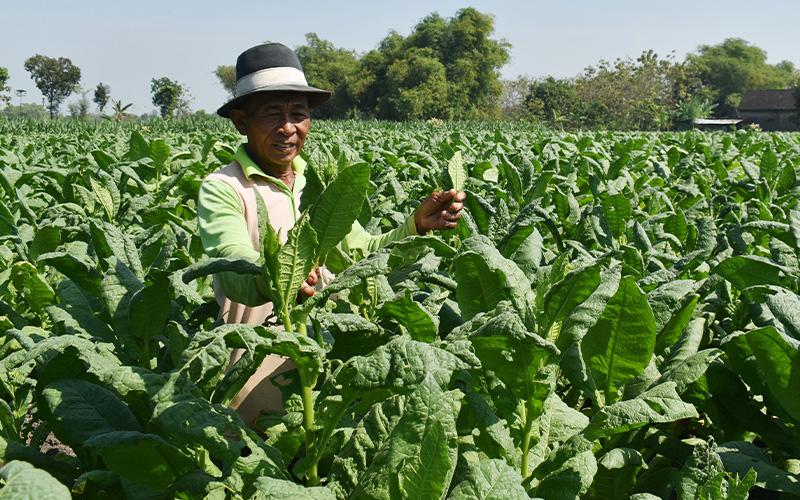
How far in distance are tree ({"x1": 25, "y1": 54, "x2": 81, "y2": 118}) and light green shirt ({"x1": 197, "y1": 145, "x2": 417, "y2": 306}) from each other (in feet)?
407

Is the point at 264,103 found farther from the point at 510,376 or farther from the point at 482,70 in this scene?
the point at 482,70

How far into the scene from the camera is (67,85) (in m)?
119

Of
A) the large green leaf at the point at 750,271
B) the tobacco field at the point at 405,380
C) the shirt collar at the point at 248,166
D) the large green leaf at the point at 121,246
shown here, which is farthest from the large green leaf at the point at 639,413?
the shirt collar at the point at 248,166

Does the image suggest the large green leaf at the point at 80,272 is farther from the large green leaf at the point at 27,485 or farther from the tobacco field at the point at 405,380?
the large green leaf at the point at 27,485

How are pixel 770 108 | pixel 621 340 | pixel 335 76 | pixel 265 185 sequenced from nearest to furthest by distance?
pixel 621 340
pixel 265 185
pixel 335 76
pixel 770 108

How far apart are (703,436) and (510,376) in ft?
2.88

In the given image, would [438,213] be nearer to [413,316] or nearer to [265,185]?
[265,185]

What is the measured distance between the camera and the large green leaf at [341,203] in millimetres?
1738

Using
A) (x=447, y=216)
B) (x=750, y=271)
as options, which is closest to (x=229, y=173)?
(x=447, y=216)

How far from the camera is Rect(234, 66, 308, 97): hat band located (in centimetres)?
272

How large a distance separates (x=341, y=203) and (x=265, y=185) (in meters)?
1.14

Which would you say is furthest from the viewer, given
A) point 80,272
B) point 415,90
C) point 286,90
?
point 415,90

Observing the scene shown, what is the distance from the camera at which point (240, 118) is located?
2902 mm

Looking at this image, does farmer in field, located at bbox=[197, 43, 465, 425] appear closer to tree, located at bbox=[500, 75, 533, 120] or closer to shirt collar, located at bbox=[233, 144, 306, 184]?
shirt collar, located at bbox=[233, 144, 306, 184]
